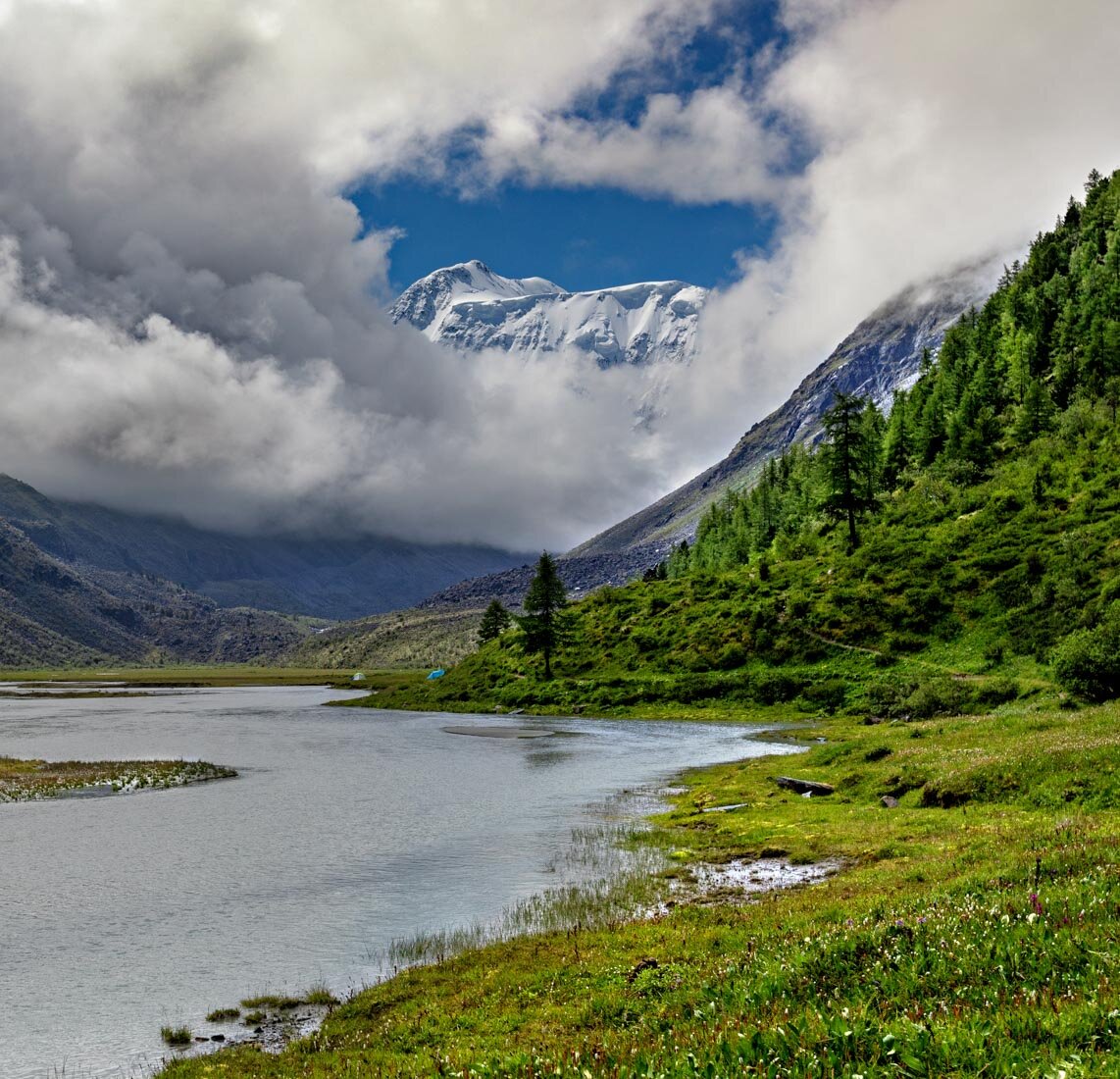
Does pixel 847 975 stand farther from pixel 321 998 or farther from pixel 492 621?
pixel 492 621

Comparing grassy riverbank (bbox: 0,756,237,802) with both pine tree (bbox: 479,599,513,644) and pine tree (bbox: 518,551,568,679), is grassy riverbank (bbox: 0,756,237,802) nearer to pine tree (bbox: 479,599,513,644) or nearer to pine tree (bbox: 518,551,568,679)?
pine tree (bbox: 518,551,568,679)

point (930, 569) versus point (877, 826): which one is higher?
point (930, 569)

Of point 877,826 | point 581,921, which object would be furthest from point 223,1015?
point 877,826

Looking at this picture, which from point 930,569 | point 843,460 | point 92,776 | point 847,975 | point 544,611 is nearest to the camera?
point 847,975

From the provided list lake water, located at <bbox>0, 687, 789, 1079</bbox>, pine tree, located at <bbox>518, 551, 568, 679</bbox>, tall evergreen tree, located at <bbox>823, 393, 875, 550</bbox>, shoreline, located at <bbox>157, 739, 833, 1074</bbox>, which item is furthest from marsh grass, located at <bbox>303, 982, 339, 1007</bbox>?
tall evergreen tree, located at <bbox>823, 393, 875, 550</bbox>

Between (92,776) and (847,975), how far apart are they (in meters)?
64.7

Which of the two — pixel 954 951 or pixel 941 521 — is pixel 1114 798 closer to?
pixel 954 951

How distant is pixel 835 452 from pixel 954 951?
395 feet

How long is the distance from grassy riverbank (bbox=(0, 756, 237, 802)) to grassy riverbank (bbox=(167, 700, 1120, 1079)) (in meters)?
44.7

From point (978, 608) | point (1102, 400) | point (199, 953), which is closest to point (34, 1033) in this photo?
point (199, 953)

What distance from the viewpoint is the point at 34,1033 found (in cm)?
1825

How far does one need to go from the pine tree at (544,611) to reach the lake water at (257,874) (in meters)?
57.0

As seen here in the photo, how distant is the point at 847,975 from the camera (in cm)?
1154

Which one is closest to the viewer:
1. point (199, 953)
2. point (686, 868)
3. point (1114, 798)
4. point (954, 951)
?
point (954, 951)
